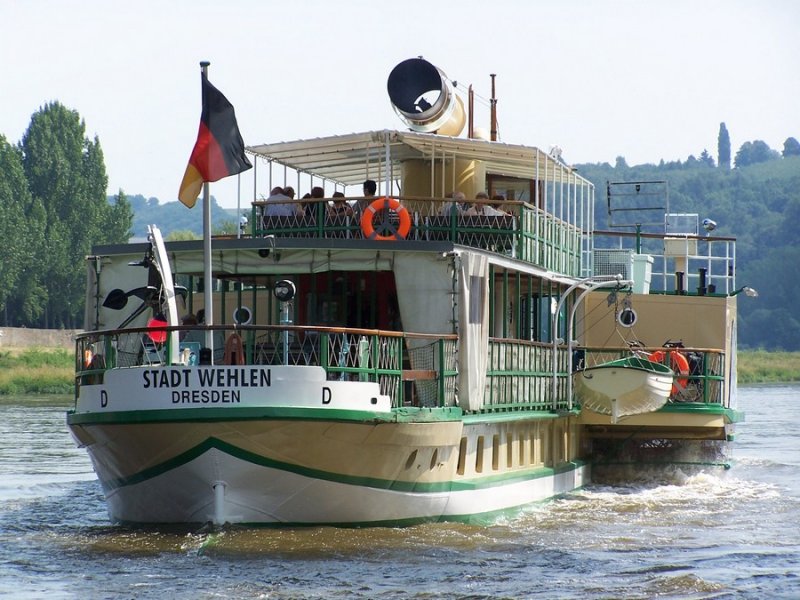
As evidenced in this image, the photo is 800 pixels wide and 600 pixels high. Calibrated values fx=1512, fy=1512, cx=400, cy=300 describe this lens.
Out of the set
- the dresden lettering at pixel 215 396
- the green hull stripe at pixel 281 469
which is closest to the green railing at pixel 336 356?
the dresden lettering at pixel 215 396

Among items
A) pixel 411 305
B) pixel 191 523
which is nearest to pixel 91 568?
pixel 191 523

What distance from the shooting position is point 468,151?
843 inches

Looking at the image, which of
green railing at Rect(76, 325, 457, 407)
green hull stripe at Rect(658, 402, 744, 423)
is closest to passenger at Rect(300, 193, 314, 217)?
green railing at Rect(76, 325, 457, 407)

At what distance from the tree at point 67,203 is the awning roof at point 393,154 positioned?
54626 mm

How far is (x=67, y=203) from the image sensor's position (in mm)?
79938

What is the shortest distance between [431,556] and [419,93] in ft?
31.2

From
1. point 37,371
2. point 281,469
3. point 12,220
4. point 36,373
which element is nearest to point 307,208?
point 281,469

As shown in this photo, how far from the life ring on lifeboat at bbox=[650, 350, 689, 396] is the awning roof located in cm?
304

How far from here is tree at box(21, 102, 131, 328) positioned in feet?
255

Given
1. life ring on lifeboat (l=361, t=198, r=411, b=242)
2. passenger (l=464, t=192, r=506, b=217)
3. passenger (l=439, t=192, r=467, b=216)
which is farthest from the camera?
passenger (l=464, t=192, r=506, b=217)

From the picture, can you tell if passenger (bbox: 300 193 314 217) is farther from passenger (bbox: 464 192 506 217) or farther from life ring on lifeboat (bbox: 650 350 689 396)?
life ring on lifeboat (bbox: 650 350 689 396)

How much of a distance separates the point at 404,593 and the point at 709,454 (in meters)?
12.1

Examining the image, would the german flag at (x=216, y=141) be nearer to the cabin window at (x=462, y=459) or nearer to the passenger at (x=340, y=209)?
the passenger at (x=340, y=209)

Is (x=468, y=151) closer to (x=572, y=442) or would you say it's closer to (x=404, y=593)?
(x=572, y=442)
